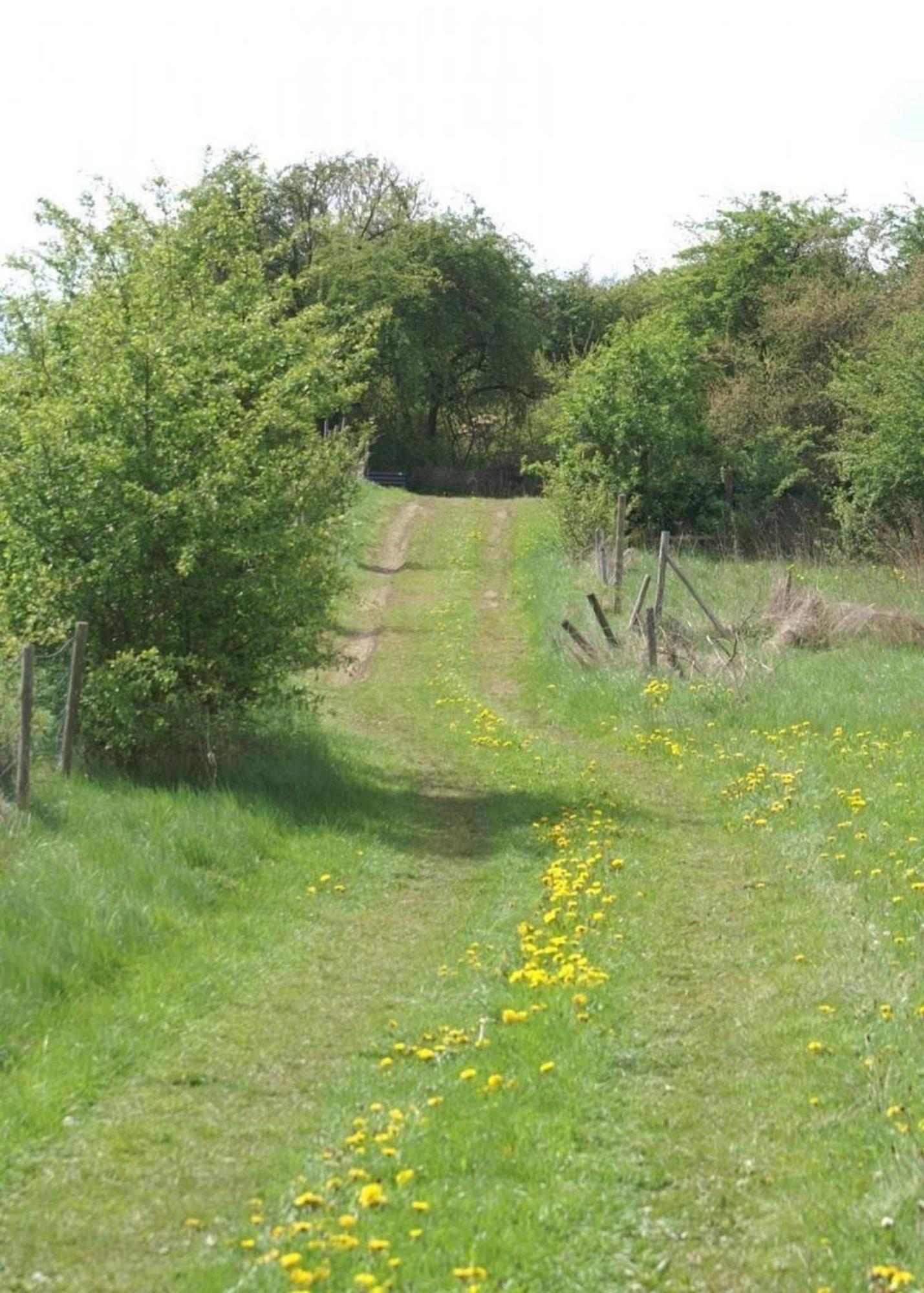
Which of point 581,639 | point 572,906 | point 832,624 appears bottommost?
point 572,906

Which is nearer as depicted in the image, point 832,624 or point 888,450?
point 832,624

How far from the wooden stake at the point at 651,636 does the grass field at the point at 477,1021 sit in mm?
3302

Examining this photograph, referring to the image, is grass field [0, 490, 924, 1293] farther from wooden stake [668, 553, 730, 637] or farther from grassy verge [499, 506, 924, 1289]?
wooden stake [668, 553, 730, 637]

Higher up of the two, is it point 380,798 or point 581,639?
point 581,639

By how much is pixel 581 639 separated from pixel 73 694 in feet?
32.8

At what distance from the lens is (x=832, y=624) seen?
2272 centimetres

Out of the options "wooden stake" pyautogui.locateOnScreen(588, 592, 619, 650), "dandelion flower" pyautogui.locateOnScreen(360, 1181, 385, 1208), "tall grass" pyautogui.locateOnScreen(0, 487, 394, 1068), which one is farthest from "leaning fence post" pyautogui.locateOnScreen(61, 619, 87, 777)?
"wooden stake" pyautogui.locateOnScreen(588, 592, 619, 650)

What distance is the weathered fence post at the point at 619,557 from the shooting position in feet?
87.7

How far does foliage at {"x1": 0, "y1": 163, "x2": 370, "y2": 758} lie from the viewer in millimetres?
13969

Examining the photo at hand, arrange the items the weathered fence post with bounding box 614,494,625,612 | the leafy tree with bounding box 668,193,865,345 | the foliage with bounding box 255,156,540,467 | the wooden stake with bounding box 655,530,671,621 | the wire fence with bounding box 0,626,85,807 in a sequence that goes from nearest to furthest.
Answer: the wire fence with bounding box 0,626,85,807, the wooden stake with bounding box 655,530,671,621, the weathered fence post with bounding box 614,494,625,612, the leafy tree with bounding box 668,193,865,345, the foliage with bounding box 255,156,540,467

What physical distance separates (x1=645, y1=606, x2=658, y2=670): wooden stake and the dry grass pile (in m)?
2.23

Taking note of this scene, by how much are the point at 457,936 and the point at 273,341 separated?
27.2 ft

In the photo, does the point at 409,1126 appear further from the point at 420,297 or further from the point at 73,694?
the point at 420,297

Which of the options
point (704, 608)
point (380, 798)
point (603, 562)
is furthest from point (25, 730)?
point (603, 562)
